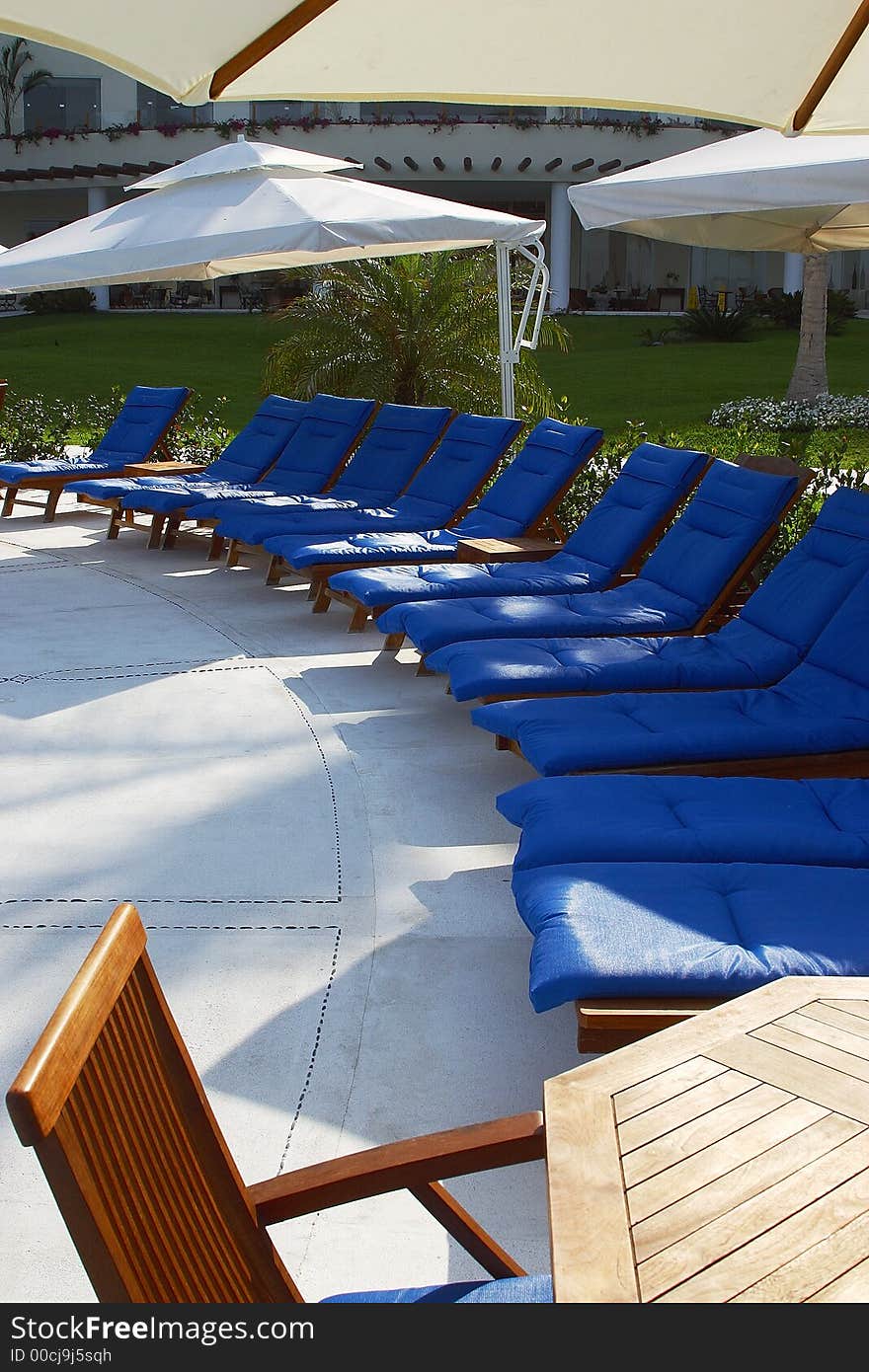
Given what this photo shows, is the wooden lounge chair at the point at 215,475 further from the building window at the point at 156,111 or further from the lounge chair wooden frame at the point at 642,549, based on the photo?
the building window at the point at 156,111

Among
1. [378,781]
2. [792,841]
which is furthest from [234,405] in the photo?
[792,841]

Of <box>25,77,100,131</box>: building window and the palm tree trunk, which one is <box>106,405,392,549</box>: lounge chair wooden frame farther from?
<box>25,77,100,131</box>: building window

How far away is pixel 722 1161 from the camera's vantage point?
66.3 inches

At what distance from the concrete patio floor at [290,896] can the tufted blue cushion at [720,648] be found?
0.37 metres

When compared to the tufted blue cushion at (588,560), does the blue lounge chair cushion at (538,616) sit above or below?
below

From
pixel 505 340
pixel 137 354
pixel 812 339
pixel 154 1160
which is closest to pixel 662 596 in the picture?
pixel 505 340

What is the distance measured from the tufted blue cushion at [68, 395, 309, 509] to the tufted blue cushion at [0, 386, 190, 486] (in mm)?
425

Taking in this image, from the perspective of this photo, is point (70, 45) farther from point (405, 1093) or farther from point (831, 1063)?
point (831, 1063)

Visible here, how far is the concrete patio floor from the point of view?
9.03 feet

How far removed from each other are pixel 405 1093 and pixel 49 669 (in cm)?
395

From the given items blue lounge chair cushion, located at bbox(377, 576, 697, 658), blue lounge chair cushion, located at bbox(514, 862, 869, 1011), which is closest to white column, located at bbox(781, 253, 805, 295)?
blue lounge chair cushion, located at bbox(377, 576, 697, 658)

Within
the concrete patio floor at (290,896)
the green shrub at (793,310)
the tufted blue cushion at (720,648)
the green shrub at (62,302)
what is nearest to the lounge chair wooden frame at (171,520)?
the concrete patio floor at (290,896)

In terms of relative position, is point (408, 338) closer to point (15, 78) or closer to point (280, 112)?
point (280, 112)

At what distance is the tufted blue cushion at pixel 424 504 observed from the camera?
812cm
